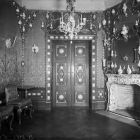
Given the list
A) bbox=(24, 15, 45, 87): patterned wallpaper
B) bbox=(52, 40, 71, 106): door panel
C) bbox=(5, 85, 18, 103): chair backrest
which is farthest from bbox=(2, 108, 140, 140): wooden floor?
bbox=(24, 15, 45, 87): patterned wallpaper

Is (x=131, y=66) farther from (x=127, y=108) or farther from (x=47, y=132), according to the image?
(x=47, y=132)

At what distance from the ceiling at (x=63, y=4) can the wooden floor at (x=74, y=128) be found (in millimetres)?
4069

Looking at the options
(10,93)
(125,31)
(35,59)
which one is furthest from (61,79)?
(125,31)

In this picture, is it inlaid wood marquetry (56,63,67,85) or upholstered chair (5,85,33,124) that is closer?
upholstered chair (5,85,33,124)

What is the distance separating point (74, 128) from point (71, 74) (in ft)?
9.99

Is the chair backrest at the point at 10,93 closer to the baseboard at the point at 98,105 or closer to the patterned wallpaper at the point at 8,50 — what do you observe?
the patterned wallpaper at the point at 8,50

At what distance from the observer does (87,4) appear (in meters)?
6.89

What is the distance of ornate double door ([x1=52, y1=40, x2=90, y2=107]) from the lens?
7.40 m

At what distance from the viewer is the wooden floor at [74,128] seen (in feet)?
13.6

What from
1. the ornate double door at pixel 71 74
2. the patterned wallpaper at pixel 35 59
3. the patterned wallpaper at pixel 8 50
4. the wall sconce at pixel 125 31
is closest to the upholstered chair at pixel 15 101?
the patterned wallpaper at pixel 8 50

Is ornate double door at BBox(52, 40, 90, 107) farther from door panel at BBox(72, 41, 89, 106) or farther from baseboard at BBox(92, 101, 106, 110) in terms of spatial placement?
baseboard at BBox(92, 101, 106, 110)

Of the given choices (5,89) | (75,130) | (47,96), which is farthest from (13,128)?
(47,96)

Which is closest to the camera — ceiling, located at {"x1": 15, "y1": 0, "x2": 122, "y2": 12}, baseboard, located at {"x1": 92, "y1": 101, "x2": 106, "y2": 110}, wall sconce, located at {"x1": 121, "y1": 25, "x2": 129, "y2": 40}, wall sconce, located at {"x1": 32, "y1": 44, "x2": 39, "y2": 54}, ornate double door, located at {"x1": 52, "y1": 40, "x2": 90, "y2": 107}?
wall sconce, located at {"x1": 121, "y1": 25, "x2": 129, "y2": 40}

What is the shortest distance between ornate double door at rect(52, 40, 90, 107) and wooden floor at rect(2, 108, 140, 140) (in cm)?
137
